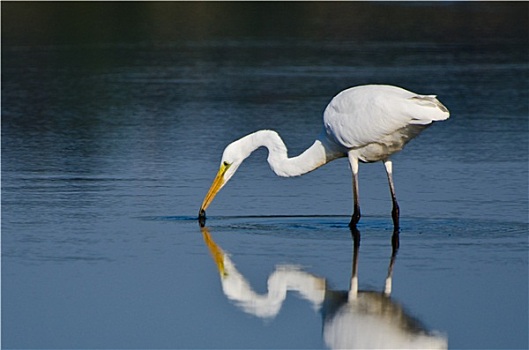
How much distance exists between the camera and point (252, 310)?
27.0ft

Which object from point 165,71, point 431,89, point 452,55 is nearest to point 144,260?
point 431,89

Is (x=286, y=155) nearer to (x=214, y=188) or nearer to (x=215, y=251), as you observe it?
(x=214, y=188)

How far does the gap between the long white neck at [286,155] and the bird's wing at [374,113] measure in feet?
0.66

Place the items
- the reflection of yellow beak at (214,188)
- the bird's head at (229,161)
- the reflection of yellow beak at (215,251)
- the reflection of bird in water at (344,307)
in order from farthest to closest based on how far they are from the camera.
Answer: the bird's head at (229,161)
the reflection of yellow beak at (214,188)
the reflection of yellow beak at (215,251)
the reflection of bird in water at (344,307)

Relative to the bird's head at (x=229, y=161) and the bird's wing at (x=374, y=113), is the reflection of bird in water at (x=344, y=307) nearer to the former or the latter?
the bird's wing at (x=374, y=113)

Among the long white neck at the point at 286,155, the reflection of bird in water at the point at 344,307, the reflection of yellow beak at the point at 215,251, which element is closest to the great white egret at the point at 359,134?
the long white neck at the point at 286,155

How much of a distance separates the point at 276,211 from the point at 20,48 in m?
13.9

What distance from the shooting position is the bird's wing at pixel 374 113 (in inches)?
406

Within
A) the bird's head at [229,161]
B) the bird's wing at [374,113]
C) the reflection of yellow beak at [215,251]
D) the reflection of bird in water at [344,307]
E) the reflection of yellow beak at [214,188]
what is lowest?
the reflection of bird in water at [344,307]

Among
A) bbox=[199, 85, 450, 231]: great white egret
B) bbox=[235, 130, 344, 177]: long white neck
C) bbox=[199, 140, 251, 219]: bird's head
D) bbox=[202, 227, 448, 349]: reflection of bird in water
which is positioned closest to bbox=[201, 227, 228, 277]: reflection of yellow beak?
bbox=[202, 227, 448, 349]: reflection of bird in water

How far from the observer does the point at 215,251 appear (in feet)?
31.9

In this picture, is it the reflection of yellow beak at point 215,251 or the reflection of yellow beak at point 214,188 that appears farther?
the reflection of yellow beak at point 214,188

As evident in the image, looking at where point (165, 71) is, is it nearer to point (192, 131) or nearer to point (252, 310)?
point (192, 131)

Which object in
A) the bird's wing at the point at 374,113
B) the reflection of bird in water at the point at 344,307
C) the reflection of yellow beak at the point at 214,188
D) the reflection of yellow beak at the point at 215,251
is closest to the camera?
the reflection of bird in water at the point at 344,307
